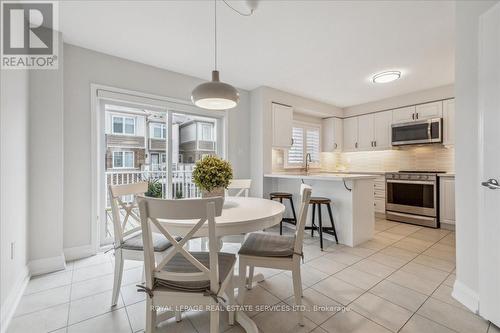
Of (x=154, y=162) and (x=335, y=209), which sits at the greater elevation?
(x=154, y=162)

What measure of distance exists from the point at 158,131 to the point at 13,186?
200cm

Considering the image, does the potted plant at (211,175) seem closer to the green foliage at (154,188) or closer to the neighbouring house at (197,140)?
the green foliage at (154,188)

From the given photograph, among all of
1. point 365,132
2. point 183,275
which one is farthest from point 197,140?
point 365,132

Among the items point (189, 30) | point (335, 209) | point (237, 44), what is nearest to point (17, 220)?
point (189, 30)

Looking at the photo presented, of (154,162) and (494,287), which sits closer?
(494,287)

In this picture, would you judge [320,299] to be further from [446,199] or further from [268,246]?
[446,199]

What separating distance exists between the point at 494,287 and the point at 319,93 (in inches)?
153

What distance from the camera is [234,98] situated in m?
1.85

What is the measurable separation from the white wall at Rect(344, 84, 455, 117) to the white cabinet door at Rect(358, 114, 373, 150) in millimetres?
163

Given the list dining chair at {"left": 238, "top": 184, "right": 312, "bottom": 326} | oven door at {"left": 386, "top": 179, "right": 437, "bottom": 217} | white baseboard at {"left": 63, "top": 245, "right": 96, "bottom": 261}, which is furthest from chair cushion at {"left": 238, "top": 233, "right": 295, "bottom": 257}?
oven door at {"left": 386, "top": 179, "right": 437, "bottom": 217}

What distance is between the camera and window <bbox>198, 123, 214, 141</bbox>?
14.1ft

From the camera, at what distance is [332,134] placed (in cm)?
563

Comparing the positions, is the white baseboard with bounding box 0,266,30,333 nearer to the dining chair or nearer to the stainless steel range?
the dining chair

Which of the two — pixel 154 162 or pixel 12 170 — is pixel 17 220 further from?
pixel 154 162
